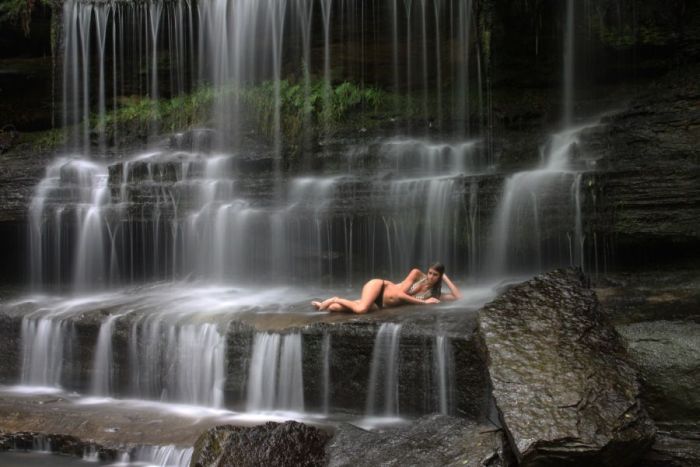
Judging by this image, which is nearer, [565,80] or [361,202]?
[361,202]

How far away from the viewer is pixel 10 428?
657 centimetres

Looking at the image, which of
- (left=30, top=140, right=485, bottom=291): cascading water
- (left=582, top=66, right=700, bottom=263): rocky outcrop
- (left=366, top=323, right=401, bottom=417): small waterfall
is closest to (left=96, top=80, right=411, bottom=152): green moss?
(left=30, top=140, right=485, bottom=291): cascading water

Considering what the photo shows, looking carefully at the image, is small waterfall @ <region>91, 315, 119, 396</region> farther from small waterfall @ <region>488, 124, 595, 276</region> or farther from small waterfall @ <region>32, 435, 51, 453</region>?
small waterfall @ <region>488, 124, 595, 276</region>

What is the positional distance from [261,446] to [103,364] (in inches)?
151

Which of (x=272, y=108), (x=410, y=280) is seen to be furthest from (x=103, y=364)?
(x=272, y=108)

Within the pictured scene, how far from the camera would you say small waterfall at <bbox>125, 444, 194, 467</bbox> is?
5.73 m

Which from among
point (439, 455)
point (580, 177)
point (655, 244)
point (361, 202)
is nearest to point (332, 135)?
point (361, 202)

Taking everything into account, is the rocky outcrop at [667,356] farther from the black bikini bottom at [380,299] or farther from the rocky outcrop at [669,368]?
the black bikini bottom at [380,299]

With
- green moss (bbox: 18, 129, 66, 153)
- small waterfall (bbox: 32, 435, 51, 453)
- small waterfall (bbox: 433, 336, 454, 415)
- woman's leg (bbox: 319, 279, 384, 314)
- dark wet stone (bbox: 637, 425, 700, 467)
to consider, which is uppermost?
green moss (bbox: 18, 129, 66, 153)

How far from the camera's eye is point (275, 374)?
22.9 feet

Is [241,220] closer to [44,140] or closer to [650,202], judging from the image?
[650,202]

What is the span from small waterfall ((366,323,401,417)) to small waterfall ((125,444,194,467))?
6.55 feet

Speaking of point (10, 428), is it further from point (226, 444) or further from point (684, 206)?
point (684, 206)

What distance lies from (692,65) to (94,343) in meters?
12.3
